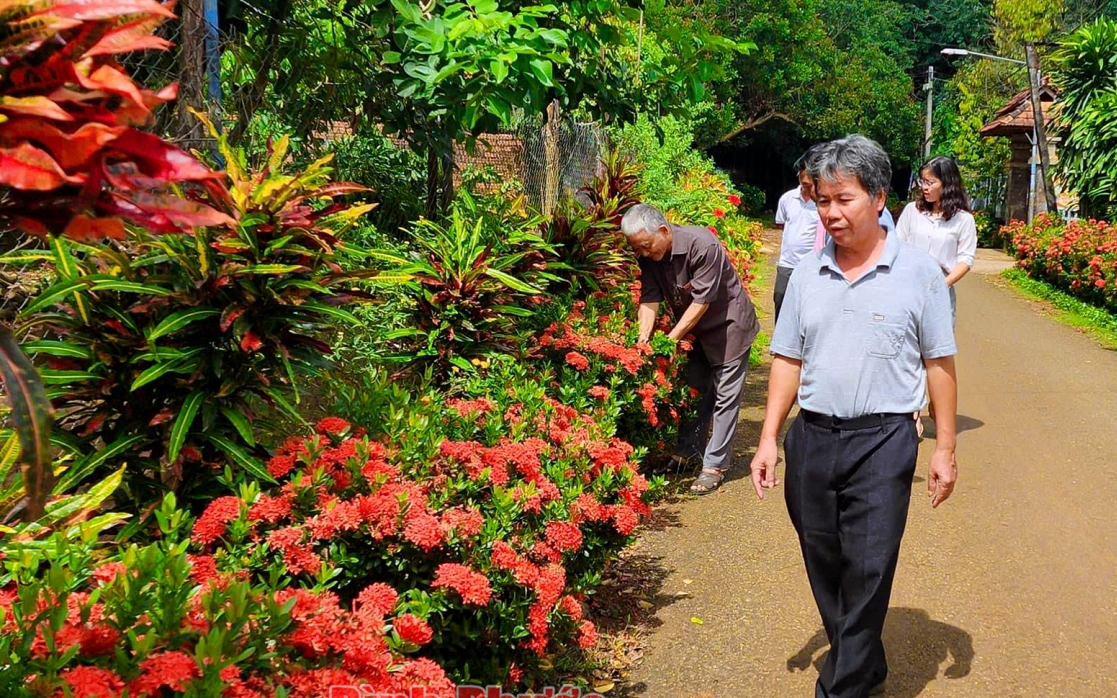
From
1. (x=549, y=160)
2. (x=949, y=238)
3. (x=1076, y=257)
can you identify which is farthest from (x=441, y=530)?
(x=1076, y=257)

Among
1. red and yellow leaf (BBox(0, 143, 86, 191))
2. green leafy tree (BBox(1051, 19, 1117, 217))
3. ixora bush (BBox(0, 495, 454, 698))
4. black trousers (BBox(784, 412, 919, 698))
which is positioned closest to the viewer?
red and yellow leaf (BBox(0, 143, 86, 191))

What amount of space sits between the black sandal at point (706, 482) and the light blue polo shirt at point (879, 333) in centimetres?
303

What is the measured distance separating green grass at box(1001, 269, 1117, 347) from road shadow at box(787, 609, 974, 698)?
33.4 ft

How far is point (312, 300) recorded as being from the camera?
370 centimetres

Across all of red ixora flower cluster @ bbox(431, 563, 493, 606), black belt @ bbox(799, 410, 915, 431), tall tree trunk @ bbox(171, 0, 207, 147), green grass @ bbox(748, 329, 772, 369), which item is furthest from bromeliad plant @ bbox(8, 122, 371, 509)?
green grass @ bbox(748, 329, 772, 369)

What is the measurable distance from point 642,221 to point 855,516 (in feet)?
9.83

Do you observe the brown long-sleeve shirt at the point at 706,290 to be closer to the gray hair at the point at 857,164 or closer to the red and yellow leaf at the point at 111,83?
the gray hair at the point at 857,164

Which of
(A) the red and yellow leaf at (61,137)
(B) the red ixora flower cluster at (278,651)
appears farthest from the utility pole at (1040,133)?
(A) the red and yellow leaf at (61,137)

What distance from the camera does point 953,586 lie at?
5418 mm

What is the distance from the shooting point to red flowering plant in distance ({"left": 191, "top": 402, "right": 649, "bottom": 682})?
326 cm

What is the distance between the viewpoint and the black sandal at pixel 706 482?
6973 mm

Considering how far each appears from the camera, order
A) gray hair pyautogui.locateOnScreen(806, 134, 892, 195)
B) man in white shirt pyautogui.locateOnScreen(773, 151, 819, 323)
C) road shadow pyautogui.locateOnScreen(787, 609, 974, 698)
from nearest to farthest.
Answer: gray hair pyautogui.locateOnScreen(806, 134, 892, 195)
road shadow pyautogui.locateOnScreen(787, 609, 974, 698)
man in white shirt pyautogui.locateOnScreen(773, 151, 819, 323)

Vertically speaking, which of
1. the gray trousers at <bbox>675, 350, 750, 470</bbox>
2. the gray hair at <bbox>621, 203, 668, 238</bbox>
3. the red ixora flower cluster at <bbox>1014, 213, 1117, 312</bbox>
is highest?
the gray hair at <bbox>621, 203, 668, 238</bbox>

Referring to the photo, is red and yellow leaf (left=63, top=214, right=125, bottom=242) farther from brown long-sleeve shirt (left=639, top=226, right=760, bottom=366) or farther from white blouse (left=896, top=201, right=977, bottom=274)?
white blouse (left=896, top=201, right=977, bottom=274)
